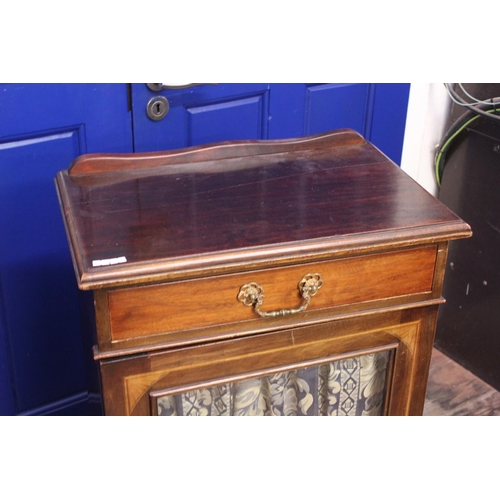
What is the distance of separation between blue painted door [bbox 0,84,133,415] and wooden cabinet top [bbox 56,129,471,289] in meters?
0.22

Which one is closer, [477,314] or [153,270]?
[153,270]

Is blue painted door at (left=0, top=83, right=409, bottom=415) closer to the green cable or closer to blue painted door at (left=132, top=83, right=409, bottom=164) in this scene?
blue painted door at (left=132, top=83, right=409, bottom=164)

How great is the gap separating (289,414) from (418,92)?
3.34 feet

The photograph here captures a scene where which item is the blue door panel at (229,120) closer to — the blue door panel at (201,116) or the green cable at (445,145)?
the blue door panel at (201,116)

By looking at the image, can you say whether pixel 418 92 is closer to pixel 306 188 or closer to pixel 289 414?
pixel 306 188

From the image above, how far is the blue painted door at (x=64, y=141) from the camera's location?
1549mm

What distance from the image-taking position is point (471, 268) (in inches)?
84.2

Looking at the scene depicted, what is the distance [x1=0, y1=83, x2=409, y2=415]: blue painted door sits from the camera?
1.55 meters

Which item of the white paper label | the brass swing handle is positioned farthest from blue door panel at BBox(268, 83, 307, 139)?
the white paper label

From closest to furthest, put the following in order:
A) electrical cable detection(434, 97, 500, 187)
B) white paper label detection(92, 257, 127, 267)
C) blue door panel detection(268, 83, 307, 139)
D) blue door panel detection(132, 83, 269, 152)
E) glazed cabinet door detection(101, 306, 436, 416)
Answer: white paper label detection(92, 257, 127, 267), glazed cabinet door detection(101, 306, 436, 416), blue door panel detection(132, 83, 269, 152), blue door panel detection(268, 83, 307, 139), electrical cable detection(434, 97, 500, 187)

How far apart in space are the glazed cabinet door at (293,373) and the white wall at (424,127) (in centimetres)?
85

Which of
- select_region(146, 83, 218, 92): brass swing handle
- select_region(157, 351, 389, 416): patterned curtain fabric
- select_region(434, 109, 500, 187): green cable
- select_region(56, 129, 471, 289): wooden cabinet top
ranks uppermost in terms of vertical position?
select_region(146, 83, 218, 92): brass swing handle

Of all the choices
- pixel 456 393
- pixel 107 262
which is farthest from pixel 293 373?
pixel 456 393

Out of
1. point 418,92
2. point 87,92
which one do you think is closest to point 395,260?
point 87,92
